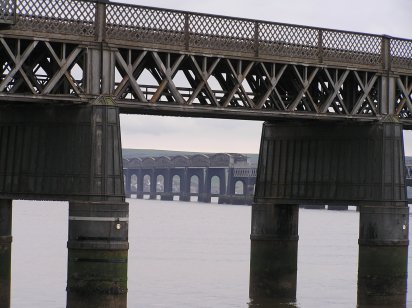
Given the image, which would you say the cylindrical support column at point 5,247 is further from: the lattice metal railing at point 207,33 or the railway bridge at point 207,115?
the lattice metal railing at point 207,33

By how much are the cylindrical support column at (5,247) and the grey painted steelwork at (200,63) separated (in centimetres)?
479

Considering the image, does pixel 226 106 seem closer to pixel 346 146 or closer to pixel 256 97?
pixel 256 97

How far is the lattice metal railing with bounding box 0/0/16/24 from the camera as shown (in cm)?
3566

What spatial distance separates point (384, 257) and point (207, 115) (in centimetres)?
844

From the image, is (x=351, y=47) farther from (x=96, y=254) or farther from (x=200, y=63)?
(x=96, y=254)

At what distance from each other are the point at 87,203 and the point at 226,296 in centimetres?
2325

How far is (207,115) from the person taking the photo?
42094mm

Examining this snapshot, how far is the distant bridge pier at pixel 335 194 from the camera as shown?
45.4m

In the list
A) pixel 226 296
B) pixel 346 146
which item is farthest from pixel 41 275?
pixel 346 146

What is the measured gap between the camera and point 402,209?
45.7 meters

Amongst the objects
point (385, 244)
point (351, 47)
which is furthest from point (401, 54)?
point (385, 244)

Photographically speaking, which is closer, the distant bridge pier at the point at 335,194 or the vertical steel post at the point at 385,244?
the vertical steel post at the point at 385,244

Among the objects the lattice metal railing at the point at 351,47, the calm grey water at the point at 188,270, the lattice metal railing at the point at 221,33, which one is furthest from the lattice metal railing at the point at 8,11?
the calm grey water at the point at 188,270

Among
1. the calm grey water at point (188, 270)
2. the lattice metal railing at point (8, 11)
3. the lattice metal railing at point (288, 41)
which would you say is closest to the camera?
the lattice metal railing at point (8, 11)
